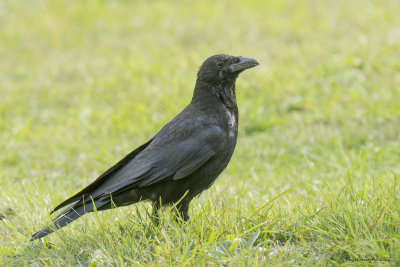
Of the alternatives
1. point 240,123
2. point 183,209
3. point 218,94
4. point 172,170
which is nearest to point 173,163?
point 172,170

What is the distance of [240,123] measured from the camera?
24.3 feet

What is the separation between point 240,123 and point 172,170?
11.4 feet

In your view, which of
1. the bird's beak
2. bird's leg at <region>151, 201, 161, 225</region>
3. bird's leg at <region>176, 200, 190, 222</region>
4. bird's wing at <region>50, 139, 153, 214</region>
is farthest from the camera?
the bird's beak

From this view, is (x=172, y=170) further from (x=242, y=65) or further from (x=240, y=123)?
(x=240, y=123)

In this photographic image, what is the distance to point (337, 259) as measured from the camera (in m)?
3.12

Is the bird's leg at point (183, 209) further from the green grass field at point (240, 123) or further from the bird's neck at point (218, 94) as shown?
the bird's neck at point (218, 94)

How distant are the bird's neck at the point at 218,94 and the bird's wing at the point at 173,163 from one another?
0.33m

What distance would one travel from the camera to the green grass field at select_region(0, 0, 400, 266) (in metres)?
3.41

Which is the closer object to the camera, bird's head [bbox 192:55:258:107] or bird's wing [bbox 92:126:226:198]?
bird's wing [bbox 92:126:226:198]

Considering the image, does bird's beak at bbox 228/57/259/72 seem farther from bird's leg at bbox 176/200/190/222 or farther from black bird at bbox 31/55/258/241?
bird's leg at bbox 176/200/190/222

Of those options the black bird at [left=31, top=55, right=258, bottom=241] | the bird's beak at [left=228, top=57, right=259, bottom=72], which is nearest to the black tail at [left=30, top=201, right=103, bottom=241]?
the black bird at [left=31, top=55, right=258, bottom=241]

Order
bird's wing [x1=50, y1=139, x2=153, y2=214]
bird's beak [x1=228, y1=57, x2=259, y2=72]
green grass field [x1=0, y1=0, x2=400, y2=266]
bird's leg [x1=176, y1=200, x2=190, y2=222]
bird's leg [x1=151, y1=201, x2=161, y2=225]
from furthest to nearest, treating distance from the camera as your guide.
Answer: bird's beak [x1=228, y1=57, x2=259, y2=72]
bird's wing [x1=50, y1=139, x2=153, y2=214]
bird's leg [x1=176, y1=200, x2=190, y2=222]
bird's leg [x1=151, y1=201, x2=161, y2=225]
green grass field [x1=0, y1=0, x2=400, y2=266]

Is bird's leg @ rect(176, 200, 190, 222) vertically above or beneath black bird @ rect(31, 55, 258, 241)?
beneath

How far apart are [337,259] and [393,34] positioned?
23.1ft
